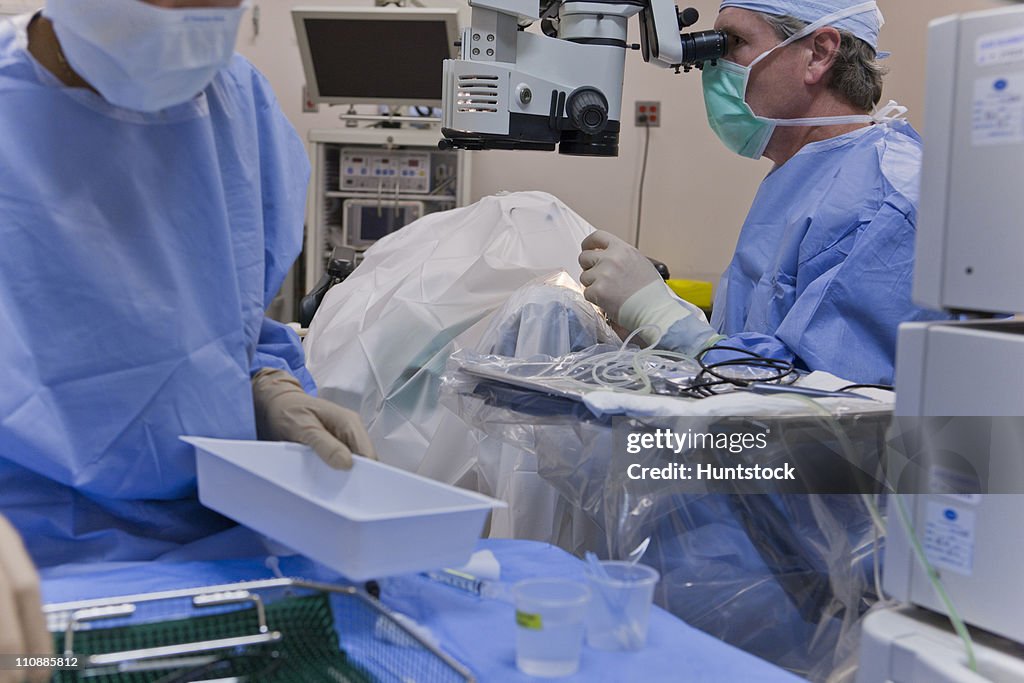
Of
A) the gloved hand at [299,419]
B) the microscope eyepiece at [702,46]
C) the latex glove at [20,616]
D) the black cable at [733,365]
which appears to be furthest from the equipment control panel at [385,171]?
the latex glove at [20,616]

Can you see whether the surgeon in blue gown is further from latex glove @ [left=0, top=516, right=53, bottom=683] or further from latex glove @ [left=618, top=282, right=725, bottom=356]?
latex glove @ [left=0, top=516, right=53, bottom=683]

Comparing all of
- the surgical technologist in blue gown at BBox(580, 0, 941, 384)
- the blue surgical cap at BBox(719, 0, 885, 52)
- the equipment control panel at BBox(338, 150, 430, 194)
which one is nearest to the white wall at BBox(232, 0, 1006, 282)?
the equipment control panel at BBox(338, 150, 430, 194)

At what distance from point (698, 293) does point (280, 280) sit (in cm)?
239

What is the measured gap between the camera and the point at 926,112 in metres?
0.83

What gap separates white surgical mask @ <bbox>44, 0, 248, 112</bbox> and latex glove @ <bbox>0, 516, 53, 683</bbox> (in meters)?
0.42

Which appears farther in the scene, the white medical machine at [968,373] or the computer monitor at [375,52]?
the computer monitor at [375,52]

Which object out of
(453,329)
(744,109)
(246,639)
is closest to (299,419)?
(246,639)

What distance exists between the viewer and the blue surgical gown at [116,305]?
35.9 inches

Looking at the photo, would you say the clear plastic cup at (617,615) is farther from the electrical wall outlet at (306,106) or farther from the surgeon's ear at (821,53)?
the electrical wall outlet at (306,106)

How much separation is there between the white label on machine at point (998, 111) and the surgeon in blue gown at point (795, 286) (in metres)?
0.54

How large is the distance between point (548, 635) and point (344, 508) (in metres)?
0.22

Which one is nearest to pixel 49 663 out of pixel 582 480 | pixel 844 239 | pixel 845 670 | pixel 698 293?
pixel 582 480

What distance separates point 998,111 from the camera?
0.76m

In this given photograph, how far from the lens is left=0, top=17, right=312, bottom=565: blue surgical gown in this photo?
0.91 metres
